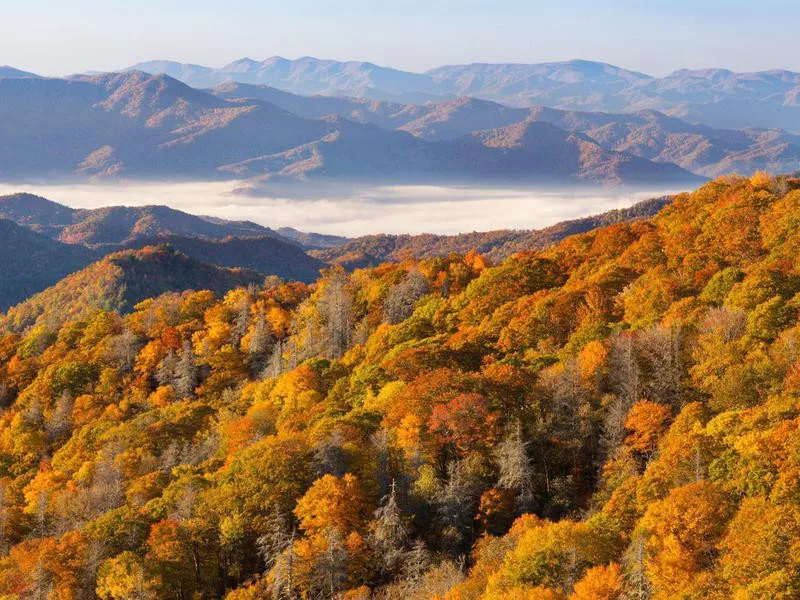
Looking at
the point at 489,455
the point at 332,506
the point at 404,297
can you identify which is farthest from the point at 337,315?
the point at 332,506

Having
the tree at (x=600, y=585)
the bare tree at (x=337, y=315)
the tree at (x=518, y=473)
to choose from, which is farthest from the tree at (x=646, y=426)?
the bare tree at (x=337, y=315)

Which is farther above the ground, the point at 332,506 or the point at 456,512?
the point at 332,506

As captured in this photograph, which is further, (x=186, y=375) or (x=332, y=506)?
(x=186, y=375)

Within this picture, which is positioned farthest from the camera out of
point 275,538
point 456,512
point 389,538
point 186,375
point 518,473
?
point 186,375

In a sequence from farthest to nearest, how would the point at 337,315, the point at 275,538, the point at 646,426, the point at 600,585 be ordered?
the point at 337,315 < the point at 646,426 < the point at 275,538 < the point at 600,585

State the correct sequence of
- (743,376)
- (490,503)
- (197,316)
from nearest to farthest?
(490,503) → (743,376) → (197,316)

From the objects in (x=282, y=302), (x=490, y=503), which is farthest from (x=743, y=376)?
(x=282, y=302)

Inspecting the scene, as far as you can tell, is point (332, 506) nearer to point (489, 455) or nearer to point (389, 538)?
point (389, 538)

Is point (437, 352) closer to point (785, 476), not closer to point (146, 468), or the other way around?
point (146, 468)

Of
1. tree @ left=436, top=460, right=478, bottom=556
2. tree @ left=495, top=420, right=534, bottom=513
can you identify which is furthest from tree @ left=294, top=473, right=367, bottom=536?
tree @ left=495, top=420, right=534, bottom=513
